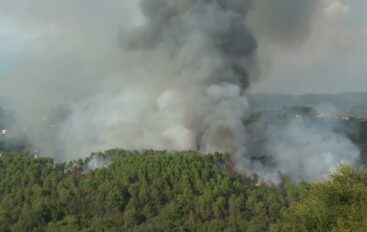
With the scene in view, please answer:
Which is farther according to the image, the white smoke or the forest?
the white smoke

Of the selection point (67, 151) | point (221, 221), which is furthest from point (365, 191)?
point (67, 151)

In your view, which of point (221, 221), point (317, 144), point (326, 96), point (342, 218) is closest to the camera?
point (342, 218)

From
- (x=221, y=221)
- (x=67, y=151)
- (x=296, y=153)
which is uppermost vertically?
(x=67, y=151)

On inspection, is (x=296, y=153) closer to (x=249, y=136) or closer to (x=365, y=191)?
(x=249, y=136)

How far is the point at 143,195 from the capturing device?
47.2 metres

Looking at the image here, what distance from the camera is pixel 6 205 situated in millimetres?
49250

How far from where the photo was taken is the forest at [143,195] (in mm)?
40781

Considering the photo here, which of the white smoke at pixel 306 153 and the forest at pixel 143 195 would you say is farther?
the white smoke at pixel 306 153

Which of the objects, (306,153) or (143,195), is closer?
(143,195)

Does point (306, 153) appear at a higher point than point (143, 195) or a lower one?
higher

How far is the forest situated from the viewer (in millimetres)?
40781

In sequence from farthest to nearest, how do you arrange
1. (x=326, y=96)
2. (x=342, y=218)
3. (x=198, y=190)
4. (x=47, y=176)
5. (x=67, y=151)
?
(x=326, y=96) → (x=67, y=151) → (x=47, y=176) → (x=198, y=190) → (x=342, y=218)

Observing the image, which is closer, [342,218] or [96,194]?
[342,218]

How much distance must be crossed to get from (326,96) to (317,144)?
130633mm
